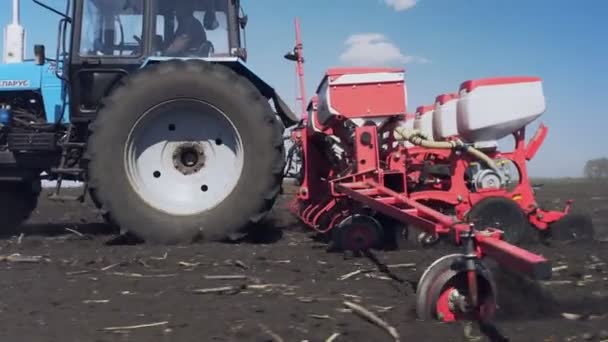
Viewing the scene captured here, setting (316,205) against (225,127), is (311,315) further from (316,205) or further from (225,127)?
(316,205)

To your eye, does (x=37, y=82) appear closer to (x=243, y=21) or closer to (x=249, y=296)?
(x=243, y=21)

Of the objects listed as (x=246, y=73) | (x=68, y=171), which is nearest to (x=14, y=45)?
(x=68, y=171)

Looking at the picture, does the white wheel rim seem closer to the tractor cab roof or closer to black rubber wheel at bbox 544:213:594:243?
the tractor cab roof

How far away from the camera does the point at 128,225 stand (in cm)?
498

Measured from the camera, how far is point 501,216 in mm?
4926

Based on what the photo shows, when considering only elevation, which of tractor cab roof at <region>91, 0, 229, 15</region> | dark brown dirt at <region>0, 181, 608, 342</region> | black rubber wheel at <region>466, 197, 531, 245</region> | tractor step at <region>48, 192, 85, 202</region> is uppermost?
tractor cab roof at <region>91, 0, 229, 15</region>

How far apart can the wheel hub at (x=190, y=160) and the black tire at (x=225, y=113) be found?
16.3 inches

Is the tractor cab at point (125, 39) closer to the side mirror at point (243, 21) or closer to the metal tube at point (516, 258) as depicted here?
the side mirror at point (243, 21)

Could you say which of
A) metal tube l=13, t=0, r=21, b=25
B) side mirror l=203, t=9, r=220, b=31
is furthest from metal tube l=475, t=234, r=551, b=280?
metal tube l=13, t=0, r=21, b=25

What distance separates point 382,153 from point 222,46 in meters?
1.68

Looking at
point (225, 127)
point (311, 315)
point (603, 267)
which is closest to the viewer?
point (311, 315)

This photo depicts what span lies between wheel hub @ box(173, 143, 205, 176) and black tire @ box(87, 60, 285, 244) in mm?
414

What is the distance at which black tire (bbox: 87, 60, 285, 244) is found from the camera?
498cm

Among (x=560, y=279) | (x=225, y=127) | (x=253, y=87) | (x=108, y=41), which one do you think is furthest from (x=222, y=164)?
(x=560, y=279)
